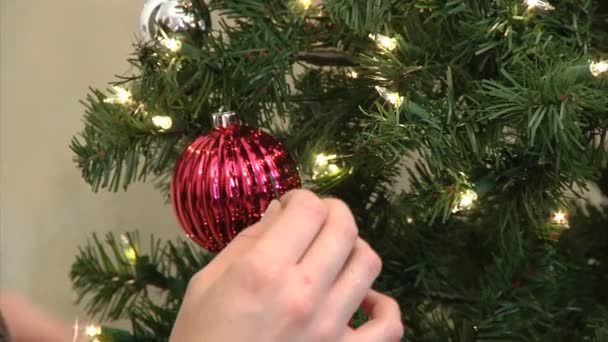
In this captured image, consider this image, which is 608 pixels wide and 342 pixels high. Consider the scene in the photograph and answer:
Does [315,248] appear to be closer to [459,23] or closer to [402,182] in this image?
[459,23]

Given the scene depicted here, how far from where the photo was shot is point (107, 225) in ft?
2.89

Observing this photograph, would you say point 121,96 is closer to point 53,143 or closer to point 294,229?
point 294,229

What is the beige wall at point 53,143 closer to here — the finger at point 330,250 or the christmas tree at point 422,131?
the christmas tree at point 422,131

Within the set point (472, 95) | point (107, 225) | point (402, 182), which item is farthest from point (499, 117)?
point (107, 225)

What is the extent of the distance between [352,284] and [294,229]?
4 cm

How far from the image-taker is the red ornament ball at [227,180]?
0.47m

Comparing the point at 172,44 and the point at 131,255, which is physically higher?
the point at 172,44

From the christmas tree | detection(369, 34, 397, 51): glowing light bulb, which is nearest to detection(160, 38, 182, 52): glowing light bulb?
the christmas tree

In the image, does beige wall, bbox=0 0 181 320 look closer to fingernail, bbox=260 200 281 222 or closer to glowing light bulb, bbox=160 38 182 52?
glowing light bulb, bbox=160 38 182 52

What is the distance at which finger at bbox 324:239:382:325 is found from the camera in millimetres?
309

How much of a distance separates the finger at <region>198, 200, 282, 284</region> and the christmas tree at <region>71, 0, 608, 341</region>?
90 mm

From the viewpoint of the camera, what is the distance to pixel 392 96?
0.41 metres

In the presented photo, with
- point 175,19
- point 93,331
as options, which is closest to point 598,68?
point 175,19

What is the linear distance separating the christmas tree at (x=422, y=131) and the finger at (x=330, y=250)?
8 cm
